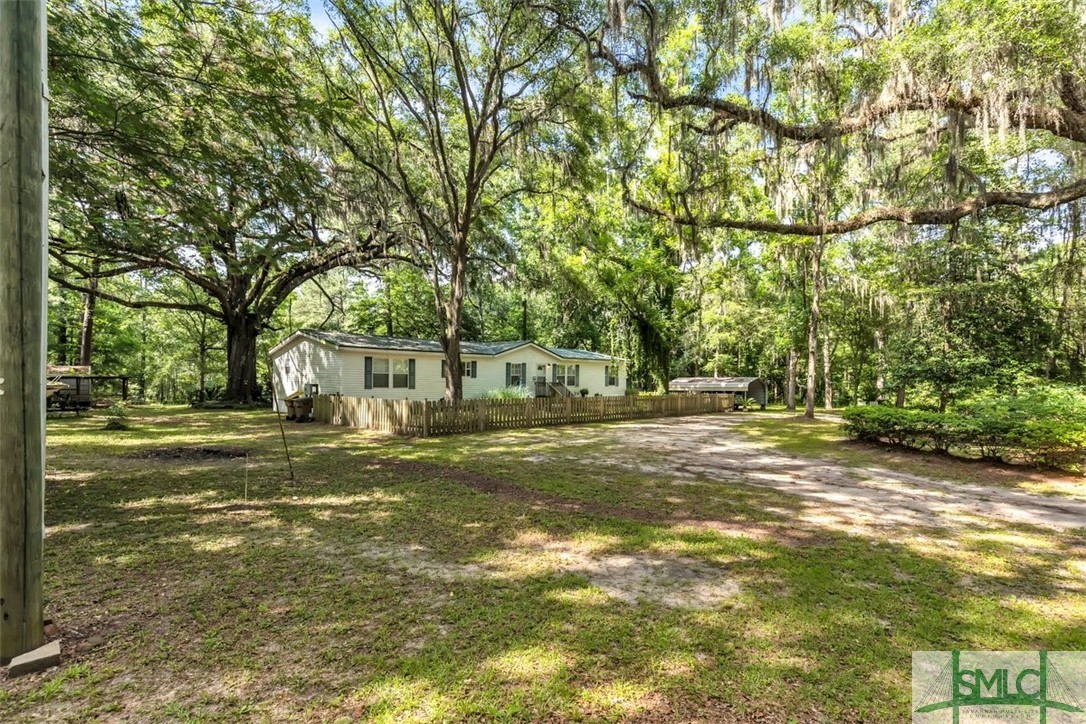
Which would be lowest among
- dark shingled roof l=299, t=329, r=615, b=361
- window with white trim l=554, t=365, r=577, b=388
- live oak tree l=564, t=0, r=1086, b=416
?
window with white trim l=554, t=365, r=577, b=388

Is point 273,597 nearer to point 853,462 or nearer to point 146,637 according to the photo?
point 146,637

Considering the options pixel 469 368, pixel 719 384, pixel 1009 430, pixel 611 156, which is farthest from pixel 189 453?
pixel 719 384

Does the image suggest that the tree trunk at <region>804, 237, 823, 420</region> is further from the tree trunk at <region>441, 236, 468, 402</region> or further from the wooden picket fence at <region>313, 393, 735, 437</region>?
the tree trunk at <region>441, 236, 468, 402</region>

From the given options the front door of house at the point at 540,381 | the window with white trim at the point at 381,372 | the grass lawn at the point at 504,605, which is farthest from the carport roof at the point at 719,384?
the grass lawn at the point at 504,605

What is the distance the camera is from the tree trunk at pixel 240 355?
22297 mm

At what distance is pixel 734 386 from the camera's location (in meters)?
25.9

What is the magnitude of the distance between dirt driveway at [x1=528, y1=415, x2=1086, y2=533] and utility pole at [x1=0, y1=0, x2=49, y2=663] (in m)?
6.74

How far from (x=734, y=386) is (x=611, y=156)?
52.5ft

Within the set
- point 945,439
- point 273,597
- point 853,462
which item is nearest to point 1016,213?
point 945,439

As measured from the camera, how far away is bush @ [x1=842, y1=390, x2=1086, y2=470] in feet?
26.8

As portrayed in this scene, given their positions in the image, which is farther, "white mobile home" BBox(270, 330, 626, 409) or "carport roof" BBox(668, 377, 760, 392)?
"carport roof" BBox(668, 377, 760, 392)

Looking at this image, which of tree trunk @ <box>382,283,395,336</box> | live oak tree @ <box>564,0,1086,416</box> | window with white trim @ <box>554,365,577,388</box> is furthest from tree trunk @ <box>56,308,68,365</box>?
live oak tree @ <box>564,0,1086,416</box>

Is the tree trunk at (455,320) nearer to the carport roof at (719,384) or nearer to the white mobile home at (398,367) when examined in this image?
the white mobile home at (398,367)
